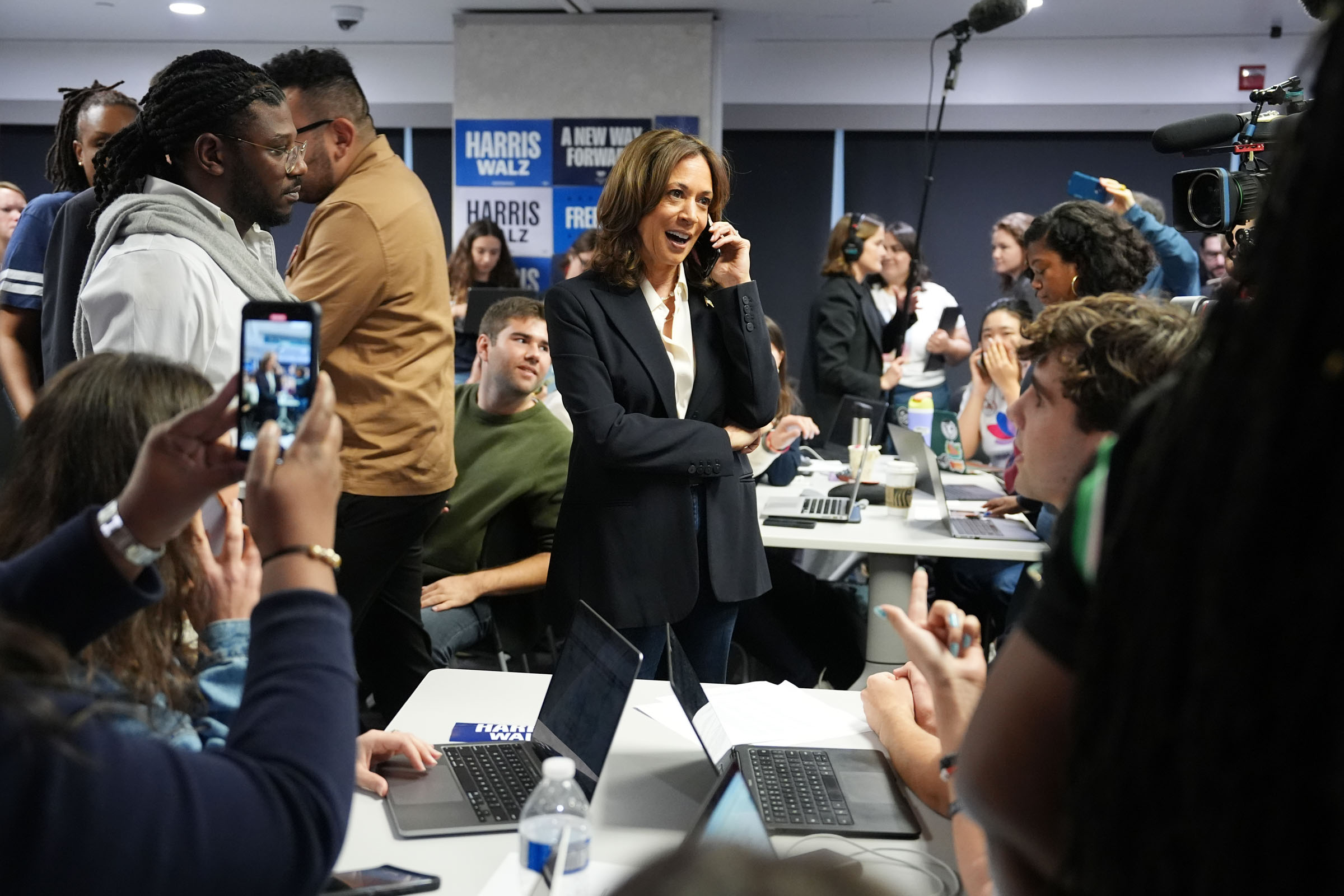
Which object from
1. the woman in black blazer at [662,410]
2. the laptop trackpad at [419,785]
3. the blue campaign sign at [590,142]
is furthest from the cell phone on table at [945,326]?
the laptop trackpad at [419,785]

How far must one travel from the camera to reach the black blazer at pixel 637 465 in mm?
2205

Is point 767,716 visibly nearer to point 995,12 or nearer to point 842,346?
point 842,346

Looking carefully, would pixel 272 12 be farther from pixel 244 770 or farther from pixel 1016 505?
pixel 244 770

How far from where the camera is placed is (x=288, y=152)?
6.41 feet

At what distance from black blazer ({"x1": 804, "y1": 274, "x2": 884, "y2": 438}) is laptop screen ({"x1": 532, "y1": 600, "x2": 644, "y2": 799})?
337cm

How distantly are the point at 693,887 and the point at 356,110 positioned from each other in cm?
237

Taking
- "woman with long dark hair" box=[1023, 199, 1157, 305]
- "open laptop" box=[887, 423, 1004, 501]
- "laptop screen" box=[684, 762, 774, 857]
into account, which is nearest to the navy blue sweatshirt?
"laptop screen" box=[684, 762, 774, 857]

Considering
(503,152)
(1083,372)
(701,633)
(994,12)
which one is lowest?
(701,633)

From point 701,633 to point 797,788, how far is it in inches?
35.3

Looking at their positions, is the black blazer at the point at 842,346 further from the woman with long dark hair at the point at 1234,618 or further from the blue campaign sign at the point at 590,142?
the woman with long dark hair at the point at 1234,618

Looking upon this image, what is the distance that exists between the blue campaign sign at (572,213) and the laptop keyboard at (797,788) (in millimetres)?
4955

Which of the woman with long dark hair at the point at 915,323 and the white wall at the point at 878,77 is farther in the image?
the white wall at the point at 878,77

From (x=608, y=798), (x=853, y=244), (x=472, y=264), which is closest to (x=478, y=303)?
(x=472, y=264)

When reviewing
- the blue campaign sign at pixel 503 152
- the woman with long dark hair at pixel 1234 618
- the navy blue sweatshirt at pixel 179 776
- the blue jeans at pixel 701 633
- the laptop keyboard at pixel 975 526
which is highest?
the blue campaign sign at pixel 503 152
